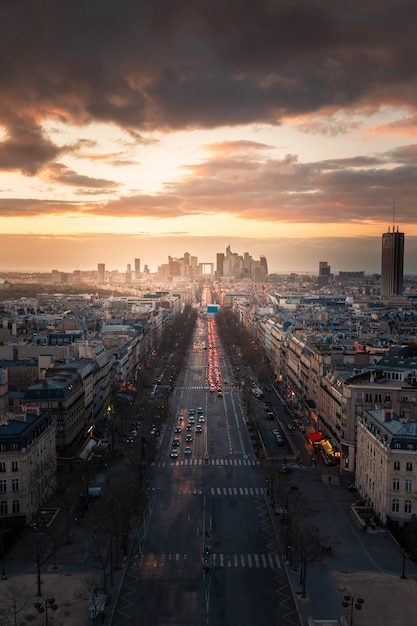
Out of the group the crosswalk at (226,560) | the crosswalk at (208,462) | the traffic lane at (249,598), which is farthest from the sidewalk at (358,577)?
the crosswalk at (208,462)

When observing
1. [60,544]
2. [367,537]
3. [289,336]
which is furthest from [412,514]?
[289,336]

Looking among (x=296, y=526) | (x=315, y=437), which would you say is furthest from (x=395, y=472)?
(x=315, y=437)

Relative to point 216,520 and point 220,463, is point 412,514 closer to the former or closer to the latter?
point 216,520

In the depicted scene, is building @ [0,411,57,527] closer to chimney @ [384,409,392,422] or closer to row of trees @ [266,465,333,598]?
row of trees @ [266,465,333,598]

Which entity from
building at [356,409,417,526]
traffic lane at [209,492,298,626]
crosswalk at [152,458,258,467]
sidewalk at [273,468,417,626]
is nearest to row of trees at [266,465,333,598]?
sidewalk at [273,468,417,626]

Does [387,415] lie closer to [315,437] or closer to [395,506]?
[395,506]
